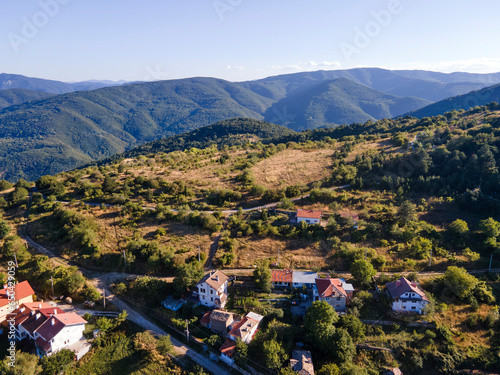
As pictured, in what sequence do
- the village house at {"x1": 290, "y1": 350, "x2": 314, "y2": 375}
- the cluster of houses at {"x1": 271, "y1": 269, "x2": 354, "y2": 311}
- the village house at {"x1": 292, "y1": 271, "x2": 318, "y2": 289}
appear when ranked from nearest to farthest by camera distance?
the village house at {"x1": 290, "y1": 350, "x2": 314, "y2": 375}
the cluster of houses at {"x1": 271, "y1": 269, "x2": 354, "y2": 311}
the village house at {"x1": 292, "y1": 271, "x2": 318, "y2": 289}

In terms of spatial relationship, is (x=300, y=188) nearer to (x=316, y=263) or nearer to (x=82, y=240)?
(x=316, y=263)

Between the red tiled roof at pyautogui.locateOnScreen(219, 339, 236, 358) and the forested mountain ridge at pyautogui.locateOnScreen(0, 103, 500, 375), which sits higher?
the forested mountain ridge at pyautogui.locateOnScreen(0, 103, 500, 375)

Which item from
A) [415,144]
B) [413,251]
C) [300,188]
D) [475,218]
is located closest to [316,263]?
[413,251]

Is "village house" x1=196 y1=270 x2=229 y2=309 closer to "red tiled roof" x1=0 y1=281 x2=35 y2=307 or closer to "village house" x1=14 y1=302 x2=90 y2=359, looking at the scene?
"village house" x1=14 y1=302 x2=90 y2=359

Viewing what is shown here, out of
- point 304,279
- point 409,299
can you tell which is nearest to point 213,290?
point 304,279

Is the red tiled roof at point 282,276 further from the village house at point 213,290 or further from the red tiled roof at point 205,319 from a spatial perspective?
the red tiled roof at point 205,319

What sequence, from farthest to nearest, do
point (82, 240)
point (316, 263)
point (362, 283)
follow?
point (82, 240)
point (316, 263)
point (362, 283)

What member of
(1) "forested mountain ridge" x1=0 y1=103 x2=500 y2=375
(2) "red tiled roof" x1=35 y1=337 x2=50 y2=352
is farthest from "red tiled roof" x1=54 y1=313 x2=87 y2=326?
(1) "forested mountain ridge" x1=0 y1=103 x2=500 y2=375
